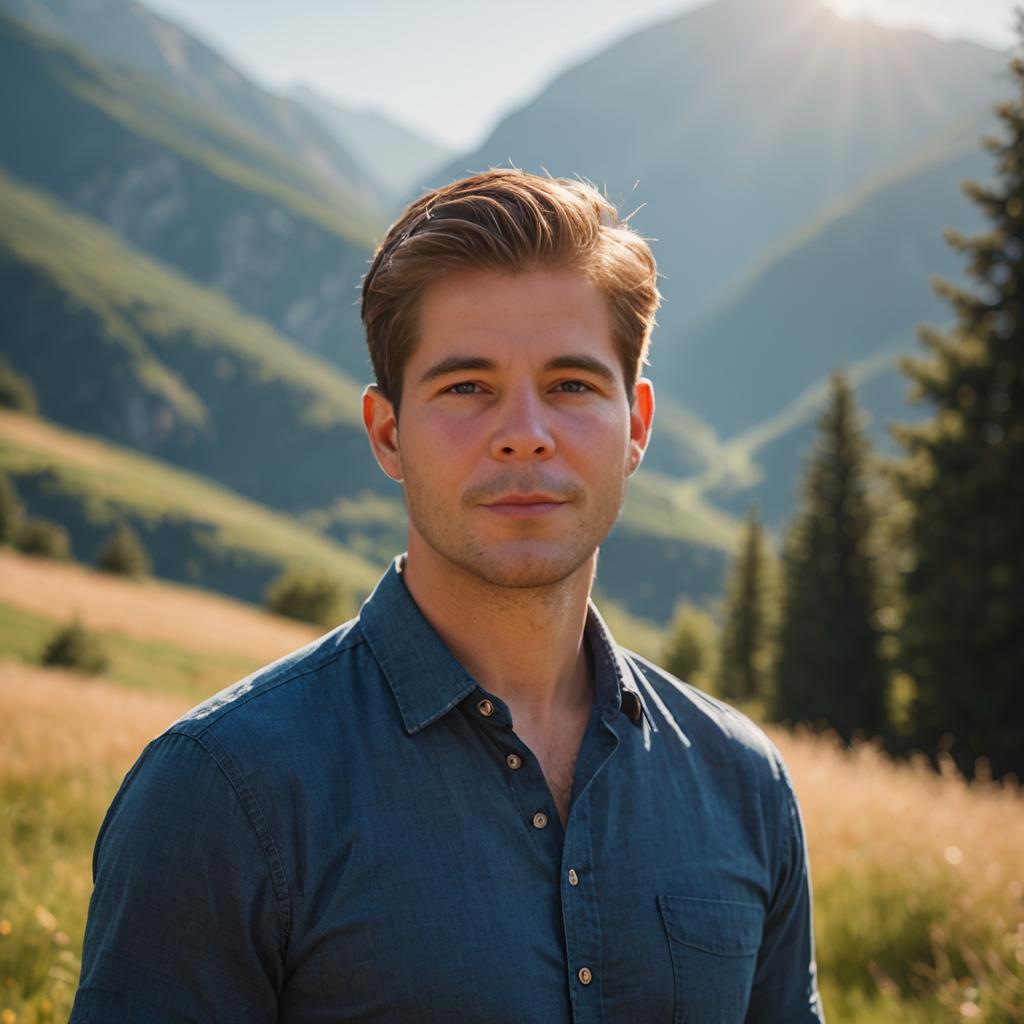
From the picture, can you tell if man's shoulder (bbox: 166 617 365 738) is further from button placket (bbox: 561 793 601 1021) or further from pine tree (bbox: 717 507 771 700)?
pine tree (bbox: 717 507 771 700)

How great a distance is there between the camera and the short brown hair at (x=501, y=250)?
2400 millimetres

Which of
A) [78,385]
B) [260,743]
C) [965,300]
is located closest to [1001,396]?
[965,300]

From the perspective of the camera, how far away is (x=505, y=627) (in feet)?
7.93

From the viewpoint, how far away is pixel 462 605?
240 centimetres

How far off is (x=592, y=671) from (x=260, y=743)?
1052 mm

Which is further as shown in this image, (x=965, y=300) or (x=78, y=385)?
(x=78, y=385)

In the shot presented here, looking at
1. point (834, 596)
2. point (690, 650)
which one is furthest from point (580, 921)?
point (690, 650)

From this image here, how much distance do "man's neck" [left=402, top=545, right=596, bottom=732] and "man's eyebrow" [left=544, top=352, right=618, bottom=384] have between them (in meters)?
0.49

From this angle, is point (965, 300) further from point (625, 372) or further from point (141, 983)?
point (141, 983)

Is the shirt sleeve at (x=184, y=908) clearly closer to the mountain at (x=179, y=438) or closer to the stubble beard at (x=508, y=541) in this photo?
the stubble beard at (x=508, y=541)

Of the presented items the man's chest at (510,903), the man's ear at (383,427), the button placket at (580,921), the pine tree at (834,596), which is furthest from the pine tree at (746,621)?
the button placket at (580,921)

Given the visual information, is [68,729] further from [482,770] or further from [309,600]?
[309,600]

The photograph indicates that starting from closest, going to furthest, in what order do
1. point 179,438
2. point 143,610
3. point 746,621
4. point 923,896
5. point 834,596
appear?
point 923,896 < point 834,596 < point 143,610 < point 746,621 < point 179,438

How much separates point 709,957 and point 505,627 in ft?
3.00
